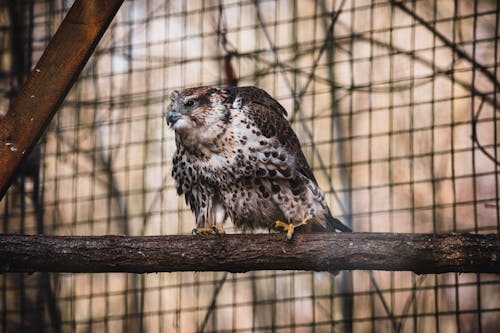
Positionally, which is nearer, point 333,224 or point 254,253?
point 254,253

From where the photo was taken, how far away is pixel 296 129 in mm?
5699

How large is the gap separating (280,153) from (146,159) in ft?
6.87

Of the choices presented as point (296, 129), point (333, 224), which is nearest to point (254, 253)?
point (333, 224)

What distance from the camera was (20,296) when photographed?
5902 millimetres

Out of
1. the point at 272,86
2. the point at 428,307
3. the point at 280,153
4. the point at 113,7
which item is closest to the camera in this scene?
the point at 113,7

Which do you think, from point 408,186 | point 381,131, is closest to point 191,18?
point 381,131

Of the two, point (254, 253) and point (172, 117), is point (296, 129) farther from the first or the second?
point (254, 253)

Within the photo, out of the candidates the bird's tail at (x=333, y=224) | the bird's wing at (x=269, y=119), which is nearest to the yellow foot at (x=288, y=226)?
the bird's tail at (x=333, y=224)

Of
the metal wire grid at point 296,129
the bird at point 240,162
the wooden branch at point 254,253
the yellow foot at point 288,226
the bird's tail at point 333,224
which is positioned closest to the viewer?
the wooden branch at point 254,253

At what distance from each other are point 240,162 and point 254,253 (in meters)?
0.72

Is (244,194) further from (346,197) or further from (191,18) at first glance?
(191,18)

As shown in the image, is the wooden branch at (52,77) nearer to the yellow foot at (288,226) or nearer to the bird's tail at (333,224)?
the yellow foot at (288,226)

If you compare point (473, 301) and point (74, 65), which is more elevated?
point (74, 65)

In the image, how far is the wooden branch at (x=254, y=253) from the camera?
3211 millimetres
